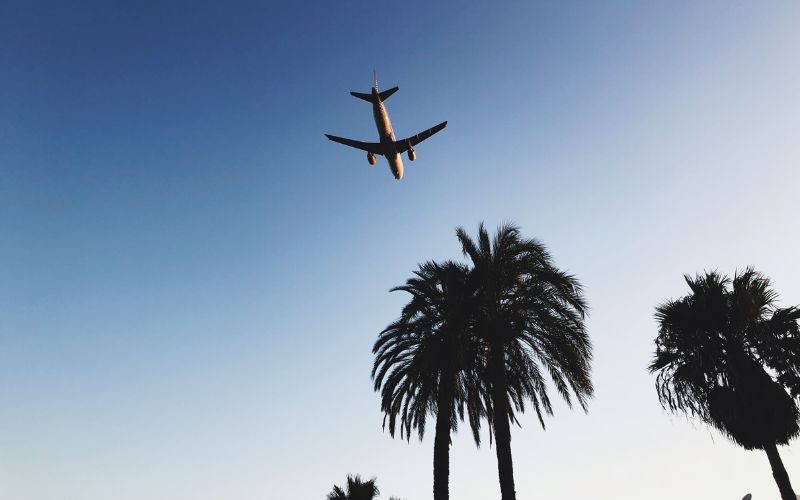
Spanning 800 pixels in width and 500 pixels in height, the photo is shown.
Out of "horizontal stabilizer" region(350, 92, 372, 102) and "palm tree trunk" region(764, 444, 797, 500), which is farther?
"horizontal stabilizer" region(350, 92, 372, 102)

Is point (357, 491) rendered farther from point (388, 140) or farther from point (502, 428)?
point (388, 140)

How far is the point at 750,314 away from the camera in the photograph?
16.1 metres

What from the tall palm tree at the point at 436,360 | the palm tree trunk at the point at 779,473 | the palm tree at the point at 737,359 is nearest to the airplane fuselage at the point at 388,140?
the tall palm tree at the point at 436,360

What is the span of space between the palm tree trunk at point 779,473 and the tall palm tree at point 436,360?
28.5ft

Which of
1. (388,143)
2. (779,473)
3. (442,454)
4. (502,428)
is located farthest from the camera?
(388,143)

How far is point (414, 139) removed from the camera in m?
34.7

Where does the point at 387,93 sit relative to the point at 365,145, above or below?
above

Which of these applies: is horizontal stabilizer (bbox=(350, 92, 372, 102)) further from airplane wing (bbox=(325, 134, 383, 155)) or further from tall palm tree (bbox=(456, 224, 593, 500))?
tall palm tree (bbox=(456, 224, 593, 500))

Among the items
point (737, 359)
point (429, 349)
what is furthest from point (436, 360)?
point (737, 359)

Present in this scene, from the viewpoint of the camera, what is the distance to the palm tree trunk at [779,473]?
14.8 meters

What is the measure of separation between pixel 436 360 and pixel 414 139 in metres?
21.0

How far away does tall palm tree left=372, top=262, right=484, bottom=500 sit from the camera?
55.3 feet

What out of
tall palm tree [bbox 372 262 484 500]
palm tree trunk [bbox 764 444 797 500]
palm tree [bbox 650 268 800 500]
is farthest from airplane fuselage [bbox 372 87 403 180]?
palm tree trunk [bbox 764 444 797 500]

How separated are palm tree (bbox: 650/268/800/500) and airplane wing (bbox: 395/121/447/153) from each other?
2065 cm
